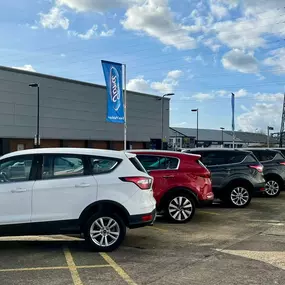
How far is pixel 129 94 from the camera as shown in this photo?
62156 mm

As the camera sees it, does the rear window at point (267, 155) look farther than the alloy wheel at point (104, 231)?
Yes

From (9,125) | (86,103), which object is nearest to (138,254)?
(9,125)

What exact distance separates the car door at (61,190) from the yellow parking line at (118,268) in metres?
0.75

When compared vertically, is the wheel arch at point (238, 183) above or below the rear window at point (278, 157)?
below

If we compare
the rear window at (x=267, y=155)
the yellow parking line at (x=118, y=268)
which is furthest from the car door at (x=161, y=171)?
the rear window at (x=267, y=155)

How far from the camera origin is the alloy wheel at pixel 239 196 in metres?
11.2

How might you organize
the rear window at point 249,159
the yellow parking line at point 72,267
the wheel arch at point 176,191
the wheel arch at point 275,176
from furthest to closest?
1. the wheel arch at point 275,176
2. the rear window at point 249,159
3. the wheel arch at point 176,191
4. the yellow parking line at point 72,267

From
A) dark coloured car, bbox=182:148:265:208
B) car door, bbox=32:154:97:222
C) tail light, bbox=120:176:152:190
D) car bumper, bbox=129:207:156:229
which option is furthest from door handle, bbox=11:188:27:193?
dark coloured car, bbox=182:148:265:208

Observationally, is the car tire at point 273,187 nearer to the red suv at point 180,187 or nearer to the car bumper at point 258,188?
the car bumper at point 258,188

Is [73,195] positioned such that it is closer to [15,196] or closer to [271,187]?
[15,196]

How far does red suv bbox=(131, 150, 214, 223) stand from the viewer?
8688 mm

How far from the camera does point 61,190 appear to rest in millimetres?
6008

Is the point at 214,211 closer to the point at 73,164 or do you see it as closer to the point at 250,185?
the point at 250,185

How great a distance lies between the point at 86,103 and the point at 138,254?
5091 cm
